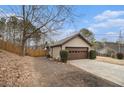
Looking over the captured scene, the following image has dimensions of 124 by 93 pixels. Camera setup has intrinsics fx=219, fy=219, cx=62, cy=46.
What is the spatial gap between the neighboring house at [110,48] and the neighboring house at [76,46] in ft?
4.82

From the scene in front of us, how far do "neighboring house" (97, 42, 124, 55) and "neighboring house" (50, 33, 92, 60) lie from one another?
57.8 inches

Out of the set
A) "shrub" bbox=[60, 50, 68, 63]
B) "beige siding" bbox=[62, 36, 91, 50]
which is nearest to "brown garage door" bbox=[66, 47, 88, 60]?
"beige siding" bbox=[62, 36, 91, 50]

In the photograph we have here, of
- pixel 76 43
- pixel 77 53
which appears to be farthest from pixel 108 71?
pixel 76 43

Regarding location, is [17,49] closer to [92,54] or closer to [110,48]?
[92,54]

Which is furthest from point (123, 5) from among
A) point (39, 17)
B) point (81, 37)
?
point (81, 37)

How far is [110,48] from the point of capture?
2439 centimetres

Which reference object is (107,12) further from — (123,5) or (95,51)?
(95,51)

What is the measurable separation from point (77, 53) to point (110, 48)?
18.3 ft

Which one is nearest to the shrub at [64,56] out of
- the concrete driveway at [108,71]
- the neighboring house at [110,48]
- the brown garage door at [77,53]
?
the brown garage door at [77,53]

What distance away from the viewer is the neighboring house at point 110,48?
2307cm

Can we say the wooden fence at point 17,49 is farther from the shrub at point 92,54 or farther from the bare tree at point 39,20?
the shrub at point 92,54

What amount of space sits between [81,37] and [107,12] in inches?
388

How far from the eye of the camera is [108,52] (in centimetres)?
2372
